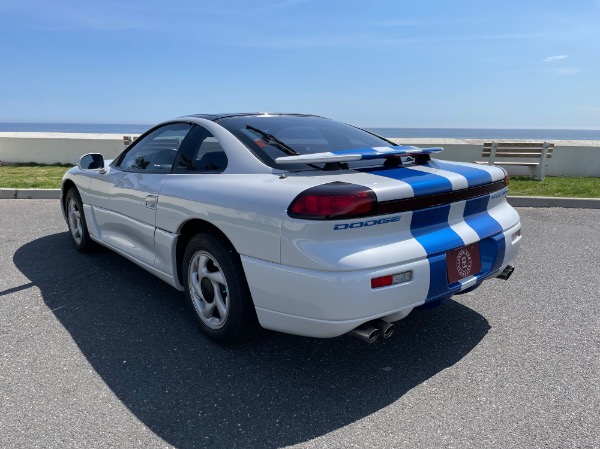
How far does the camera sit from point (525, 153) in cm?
1027

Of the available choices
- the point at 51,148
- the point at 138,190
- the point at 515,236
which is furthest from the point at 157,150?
the point at 51,148

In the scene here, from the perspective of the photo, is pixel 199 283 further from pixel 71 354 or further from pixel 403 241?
pixel 403 241

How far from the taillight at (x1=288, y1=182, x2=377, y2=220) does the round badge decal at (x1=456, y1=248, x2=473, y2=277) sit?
64cm

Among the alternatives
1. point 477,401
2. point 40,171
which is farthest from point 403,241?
point 40,171

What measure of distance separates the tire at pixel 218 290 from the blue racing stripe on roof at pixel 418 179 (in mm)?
929

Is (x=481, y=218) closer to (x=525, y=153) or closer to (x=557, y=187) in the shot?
(x=557, y=187)

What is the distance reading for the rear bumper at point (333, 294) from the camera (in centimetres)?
226

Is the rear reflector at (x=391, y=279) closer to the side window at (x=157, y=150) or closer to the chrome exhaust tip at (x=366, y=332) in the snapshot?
the chrome exhaust tip at (x=366, y=332)

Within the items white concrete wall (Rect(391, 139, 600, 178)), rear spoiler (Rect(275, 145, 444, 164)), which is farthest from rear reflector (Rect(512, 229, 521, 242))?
white concrete wall (Rect(391, 139, 600, 178))

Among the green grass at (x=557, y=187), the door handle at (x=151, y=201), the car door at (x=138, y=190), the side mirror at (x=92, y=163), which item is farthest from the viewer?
the green grass at (x=557, y=187)

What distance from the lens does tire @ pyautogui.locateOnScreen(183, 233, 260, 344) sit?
2.69 meters

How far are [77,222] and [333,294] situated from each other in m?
3.59

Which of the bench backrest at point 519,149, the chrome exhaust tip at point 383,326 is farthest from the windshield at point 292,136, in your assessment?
the bench backrest at point 519,149

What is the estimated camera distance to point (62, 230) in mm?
5898
